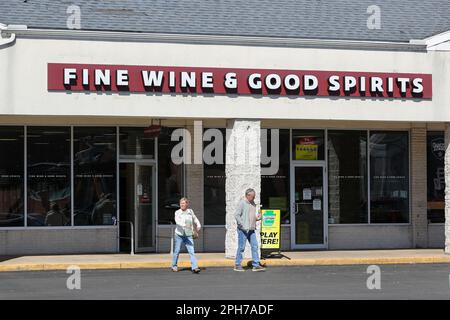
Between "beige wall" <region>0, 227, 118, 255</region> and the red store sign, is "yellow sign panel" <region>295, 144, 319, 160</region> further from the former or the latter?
"beige wall" <region>0, 227, 118, 255</region>

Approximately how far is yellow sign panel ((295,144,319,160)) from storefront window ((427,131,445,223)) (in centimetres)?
328

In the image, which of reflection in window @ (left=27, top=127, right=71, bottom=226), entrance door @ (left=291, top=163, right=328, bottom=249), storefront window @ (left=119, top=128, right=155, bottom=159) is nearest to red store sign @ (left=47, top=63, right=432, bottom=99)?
storefront window @ (left=119, top=128, right=155, bottom=159)

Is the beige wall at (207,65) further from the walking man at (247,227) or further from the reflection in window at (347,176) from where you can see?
the reflection in window at (347,176)

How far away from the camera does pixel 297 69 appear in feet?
67.2

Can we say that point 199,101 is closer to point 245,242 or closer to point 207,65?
point 207,65

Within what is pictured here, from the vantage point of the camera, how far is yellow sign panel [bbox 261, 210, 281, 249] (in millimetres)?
20562

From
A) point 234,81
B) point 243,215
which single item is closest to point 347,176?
point 234,81

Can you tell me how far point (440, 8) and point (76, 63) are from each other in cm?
1185

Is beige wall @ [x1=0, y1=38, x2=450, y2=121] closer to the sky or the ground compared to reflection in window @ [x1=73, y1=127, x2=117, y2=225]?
closer to the sky

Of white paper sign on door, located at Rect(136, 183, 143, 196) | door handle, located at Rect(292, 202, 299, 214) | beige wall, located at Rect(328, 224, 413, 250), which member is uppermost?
white paper sign on door, located at Rect(136, 183, 143, 196)

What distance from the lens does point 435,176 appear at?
2403 centimetres

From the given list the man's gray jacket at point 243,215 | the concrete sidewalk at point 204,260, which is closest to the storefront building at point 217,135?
the concrete sidewalk at point 204,260

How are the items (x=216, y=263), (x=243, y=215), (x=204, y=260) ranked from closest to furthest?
(x=243, y=215) → (x=216, y=263) → (x=204, y=260)

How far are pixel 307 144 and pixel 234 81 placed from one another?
4.10m
